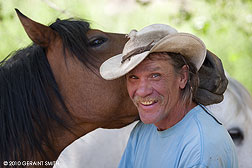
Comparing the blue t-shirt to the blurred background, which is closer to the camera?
the blue t-shirt

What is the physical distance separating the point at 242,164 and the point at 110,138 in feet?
4.02

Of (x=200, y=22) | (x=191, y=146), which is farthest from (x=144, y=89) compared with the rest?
(x=200, y=22)

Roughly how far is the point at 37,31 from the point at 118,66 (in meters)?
0.54

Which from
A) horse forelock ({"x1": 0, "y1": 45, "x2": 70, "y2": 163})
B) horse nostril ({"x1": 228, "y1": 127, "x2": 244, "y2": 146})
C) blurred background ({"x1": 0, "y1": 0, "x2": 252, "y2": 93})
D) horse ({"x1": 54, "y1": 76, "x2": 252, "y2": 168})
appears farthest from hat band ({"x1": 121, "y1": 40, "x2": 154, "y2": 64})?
blurred background ({"x1": 0, "y1": 0, "x2": 252, "y2": 93})

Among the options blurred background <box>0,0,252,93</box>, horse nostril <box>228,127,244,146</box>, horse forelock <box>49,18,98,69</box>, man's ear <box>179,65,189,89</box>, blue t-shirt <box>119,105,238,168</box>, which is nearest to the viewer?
blue t-shirt <box>119,105,238,168</box>

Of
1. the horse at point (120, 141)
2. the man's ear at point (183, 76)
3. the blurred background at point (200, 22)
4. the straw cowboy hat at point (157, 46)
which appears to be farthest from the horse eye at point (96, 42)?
the blurred background at point (200, 22)

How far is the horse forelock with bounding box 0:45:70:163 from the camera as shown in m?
2.18

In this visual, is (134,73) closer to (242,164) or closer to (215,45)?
(242,164)

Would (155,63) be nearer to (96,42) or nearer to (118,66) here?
(118,66)

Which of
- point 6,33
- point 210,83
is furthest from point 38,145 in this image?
point 6,33

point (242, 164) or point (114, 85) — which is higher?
point (114, 85)

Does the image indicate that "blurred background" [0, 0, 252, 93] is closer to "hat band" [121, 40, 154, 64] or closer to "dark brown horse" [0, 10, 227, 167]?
"dark brown horse" [0, 10, 227, 167]

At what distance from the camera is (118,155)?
11.0 ft

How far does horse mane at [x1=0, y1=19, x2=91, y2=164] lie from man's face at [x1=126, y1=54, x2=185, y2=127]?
0.45m
